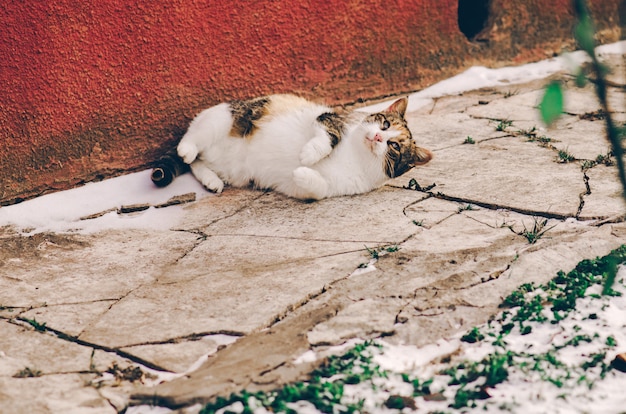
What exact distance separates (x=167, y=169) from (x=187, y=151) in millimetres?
161

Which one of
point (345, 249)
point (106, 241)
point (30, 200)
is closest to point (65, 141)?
point (30, 200)

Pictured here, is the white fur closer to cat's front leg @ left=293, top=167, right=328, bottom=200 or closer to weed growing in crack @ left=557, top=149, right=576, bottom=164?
cat's front leg @ left=293, top=167, right=328, bottom=200

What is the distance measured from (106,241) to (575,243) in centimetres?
228

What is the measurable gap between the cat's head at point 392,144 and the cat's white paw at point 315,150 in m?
0.24

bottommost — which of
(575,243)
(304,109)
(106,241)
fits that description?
(575,243)

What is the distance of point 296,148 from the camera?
165 inches

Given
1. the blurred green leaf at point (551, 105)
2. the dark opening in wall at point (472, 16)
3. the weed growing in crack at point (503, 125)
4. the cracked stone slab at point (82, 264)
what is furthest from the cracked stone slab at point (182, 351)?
the dark opening in wall at point (472, 16)

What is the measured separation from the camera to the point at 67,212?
3.95 metres

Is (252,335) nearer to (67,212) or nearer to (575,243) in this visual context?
(575,243)

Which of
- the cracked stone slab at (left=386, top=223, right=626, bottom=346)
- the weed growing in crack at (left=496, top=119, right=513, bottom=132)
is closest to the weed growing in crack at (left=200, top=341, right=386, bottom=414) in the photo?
the cracked stone slab at (left=386, top=223, right=626, bottom=346)

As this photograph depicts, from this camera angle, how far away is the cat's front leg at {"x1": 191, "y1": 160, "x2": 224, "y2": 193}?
4.24m

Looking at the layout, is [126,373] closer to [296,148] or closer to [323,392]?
[323,392]

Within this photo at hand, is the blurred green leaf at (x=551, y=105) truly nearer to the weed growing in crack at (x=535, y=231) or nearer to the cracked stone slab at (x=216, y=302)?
the cracked stone slab at (x=216, y=302)

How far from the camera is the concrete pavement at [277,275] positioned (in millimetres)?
2441
